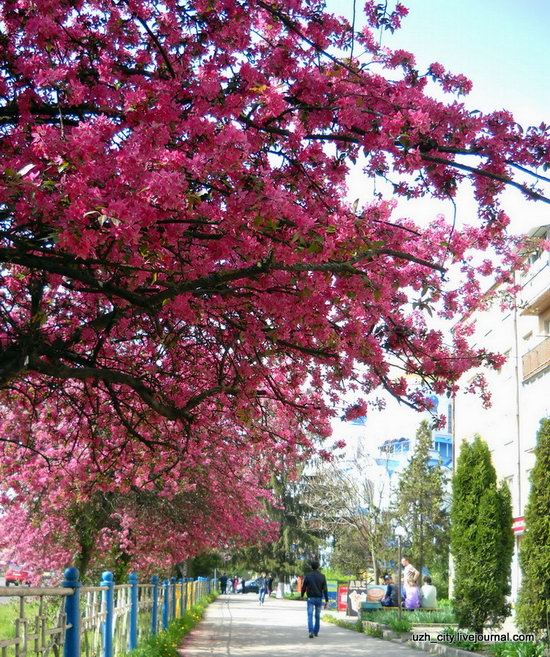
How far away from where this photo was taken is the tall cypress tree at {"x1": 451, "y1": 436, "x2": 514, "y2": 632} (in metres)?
17.9

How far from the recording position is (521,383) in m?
28.8

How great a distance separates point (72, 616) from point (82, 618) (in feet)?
4.21

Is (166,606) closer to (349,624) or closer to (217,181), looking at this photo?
(349,624)

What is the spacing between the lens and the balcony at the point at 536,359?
25734 mm

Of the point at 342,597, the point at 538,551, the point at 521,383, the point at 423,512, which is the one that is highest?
the point at 521,383

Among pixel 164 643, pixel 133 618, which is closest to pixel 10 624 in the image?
pixel 133 618

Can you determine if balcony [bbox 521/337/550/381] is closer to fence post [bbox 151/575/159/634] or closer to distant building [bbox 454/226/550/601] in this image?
distant building [bbox 454/226/550/601]

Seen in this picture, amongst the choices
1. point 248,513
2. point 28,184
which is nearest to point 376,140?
point 28,184

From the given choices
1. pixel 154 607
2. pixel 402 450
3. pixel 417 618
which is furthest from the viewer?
pixel 402 450

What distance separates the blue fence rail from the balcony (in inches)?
528

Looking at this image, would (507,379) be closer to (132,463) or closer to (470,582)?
(470,582)

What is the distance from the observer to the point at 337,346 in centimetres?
888

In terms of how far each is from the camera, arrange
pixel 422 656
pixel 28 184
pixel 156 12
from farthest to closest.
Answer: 1. pixel 422 656
2. pixel 156 12
3. pixel 28 184

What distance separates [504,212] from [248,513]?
13.8m
